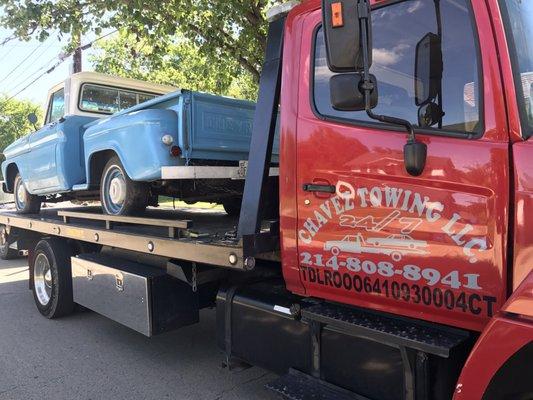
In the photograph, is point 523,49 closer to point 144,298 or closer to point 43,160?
point 144,298

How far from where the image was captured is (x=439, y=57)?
7.59 feet

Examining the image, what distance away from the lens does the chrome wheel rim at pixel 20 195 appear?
7.61 meters

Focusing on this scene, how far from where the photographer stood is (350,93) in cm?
225

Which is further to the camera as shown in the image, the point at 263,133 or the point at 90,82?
the point at 90,82

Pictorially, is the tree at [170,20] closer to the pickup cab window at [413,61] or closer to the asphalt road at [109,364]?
the asphalt road at [109,364]

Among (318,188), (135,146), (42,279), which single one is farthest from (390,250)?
(42,279)

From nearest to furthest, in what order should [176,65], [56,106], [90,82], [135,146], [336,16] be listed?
1. [336,16]
2. [135,146]
3. [90,82]
4. [56,106]
5. [176,65]

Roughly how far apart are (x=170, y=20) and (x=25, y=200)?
386cm

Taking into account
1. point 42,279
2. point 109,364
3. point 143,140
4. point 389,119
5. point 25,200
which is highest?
point 143,140

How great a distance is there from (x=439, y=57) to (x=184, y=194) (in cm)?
341

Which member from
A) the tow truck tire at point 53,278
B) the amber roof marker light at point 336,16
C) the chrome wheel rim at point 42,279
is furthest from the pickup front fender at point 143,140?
the amber roof marker light at point 336,16

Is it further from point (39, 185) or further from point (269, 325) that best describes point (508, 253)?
point (39, 185)

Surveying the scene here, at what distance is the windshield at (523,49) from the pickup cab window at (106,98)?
529 cm

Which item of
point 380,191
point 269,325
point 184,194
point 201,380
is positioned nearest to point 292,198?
point 380,191
